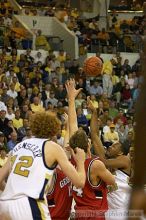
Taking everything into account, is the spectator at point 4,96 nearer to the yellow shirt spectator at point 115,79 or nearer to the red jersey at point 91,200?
the yellow shirt spectator at point 115,79

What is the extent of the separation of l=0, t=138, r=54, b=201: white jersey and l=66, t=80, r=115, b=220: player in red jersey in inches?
29.7

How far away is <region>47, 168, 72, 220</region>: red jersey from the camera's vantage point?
5.09m

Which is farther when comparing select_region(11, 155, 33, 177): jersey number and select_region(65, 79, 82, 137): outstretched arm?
select_region(65, 79, 82, 137): outstretched arm

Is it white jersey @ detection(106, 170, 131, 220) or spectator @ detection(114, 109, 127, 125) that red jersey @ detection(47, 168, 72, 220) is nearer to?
white jersey @ detection(106, 170, 131, 220)

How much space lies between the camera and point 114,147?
581 cm

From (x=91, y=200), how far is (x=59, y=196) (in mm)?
289

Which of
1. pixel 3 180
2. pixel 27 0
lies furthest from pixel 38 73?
pixel 3 180

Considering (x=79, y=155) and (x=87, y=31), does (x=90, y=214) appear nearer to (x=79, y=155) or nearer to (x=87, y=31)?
(x=79, y=155)

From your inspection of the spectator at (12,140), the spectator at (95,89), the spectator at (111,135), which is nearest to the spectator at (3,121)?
the spectator at (12,140)

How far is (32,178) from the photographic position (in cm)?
390

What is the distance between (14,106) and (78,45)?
8028mm

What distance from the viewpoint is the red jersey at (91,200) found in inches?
195

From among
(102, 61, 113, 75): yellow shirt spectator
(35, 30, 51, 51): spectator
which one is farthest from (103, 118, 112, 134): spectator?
(35, 30, 51, 51): spectator

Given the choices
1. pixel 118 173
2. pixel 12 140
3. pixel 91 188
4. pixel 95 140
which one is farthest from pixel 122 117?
pixel 91 188
